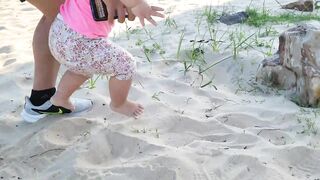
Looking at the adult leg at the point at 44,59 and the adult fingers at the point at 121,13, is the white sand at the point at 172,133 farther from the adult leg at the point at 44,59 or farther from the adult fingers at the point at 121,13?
the adult fingers at the point at 121,13

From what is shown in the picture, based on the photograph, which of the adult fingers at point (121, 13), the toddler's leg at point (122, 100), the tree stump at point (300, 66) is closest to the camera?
the adult fingers at point (121, 13)

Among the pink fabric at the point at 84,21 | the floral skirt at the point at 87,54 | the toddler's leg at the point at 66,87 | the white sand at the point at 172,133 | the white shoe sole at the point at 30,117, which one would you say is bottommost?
the white sand at the point at 172,133

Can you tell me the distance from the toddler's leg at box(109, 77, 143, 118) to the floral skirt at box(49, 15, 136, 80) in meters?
0.04

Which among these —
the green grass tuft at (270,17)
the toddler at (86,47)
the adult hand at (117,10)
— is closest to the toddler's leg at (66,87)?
the toddler at (86,47)

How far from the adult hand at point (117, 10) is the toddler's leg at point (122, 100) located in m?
0.33

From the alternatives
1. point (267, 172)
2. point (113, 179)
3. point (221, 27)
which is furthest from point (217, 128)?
point (221, 27)

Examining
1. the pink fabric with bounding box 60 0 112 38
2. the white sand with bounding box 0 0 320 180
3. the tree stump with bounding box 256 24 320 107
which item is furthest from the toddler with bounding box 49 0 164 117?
the tree stump with bounding box 256 24 320 107

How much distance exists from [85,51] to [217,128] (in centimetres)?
76

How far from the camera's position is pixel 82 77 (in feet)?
8.54

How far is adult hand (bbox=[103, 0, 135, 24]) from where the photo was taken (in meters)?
2.34

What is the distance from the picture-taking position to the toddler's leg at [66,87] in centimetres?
260

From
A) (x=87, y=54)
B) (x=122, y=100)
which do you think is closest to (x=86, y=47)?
(x=87, y=54)

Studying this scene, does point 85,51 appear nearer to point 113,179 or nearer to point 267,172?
point 113,179

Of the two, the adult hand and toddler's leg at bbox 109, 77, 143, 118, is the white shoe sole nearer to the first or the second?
toddler's leg at bbox 109, 77, 143, 118
